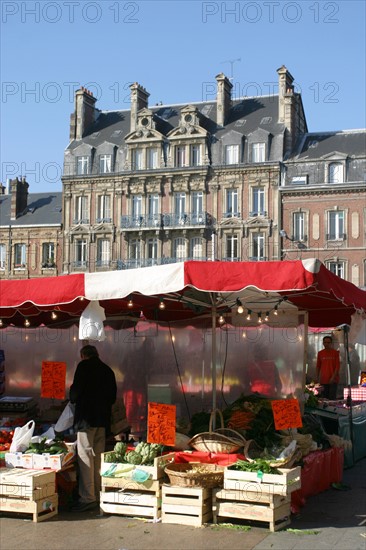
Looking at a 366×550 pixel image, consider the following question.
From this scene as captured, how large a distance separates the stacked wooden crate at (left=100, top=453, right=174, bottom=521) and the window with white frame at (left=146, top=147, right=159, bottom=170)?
3771 centimetres

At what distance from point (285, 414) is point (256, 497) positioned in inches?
49.4

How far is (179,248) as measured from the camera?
42.8 meters

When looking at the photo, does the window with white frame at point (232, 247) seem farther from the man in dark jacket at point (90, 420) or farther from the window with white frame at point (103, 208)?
the man in dark jacket at point (90, 420)

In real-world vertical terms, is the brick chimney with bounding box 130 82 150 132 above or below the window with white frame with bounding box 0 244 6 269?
above

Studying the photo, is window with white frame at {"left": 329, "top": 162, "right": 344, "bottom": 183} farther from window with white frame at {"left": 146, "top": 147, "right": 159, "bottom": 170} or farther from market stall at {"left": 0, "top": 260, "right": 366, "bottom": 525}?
market stall at {"left": 0, "top": 260, "right": 366, "bottom": 525}

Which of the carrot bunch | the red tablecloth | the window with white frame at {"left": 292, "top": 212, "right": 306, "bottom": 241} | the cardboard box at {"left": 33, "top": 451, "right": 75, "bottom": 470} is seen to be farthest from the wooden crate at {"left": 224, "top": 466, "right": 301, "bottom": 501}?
the window with white frame at {"left": 292, "top": 212, "right": 306, "bottom": 241}

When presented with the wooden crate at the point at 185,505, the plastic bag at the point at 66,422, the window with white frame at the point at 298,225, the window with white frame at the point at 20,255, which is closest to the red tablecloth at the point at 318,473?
the wooden crate at the point at 185,505

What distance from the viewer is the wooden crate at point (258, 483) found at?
6547mm

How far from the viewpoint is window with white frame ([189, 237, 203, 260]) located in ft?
138

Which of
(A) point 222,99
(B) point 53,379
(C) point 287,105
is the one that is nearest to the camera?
(B) point 53,379

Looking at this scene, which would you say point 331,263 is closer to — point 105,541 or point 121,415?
point 121,415

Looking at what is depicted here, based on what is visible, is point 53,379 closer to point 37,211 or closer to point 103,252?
point 103,252

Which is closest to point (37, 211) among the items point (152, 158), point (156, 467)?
point (152, 158)

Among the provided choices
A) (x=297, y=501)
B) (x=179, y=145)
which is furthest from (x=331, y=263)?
(x=297, y=501)
